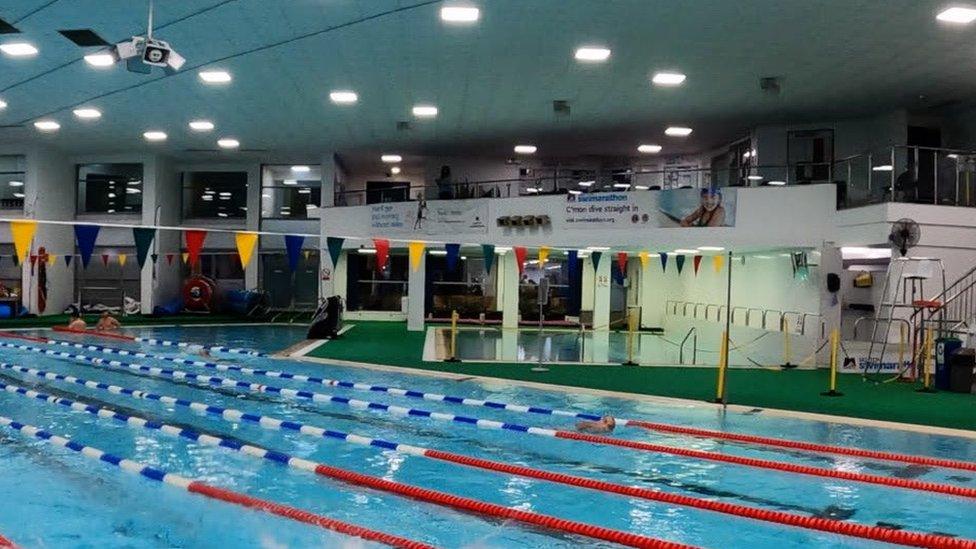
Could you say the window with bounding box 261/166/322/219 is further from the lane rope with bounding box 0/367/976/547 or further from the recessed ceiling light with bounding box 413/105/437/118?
the lane rope with bounding box 0/367/976/547

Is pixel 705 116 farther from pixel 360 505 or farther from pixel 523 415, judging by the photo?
pixel 360 505

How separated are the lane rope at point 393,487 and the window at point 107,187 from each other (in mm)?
22561

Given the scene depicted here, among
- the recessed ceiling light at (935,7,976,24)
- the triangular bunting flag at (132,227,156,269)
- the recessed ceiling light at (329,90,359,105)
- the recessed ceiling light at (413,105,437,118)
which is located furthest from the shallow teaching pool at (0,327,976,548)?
the recessed ceiling light at (413,105,437,118)

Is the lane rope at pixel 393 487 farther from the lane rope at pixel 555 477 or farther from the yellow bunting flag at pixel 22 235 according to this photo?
the yellow bunting flag at pixel 22 235

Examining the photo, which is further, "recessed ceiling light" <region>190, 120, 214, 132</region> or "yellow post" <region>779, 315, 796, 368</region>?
"recessed ceiling light" <region>190, 120, 214, 132</region>

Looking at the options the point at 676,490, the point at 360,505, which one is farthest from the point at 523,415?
the point at 360,505

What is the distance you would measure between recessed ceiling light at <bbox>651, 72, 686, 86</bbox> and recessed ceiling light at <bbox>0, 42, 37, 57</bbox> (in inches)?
464

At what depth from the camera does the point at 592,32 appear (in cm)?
1335

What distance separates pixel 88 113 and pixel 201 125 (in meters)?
2.88

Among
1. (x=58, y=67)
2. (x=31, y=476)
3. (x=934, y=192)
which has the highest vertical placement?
(x=58, y=67)

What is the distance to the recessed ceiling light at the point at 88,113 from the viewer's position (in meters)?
21.0

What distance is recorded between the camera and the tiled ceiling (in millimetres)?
12273

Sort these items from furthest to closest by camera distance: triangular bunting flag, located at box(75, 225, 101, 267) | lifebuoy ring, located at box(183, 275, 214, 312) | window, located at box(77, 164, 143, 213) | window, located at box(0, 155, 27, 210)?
window, located at box(77, 164, 143, 213), window, located at box(0, 155, 27, 210), lifebuoy ring, located at box(183, 275, 214, 312), triangular bunting flag, located at box(75, 225, 101, 267)

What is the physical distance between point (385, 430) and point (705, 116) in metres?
14.5
